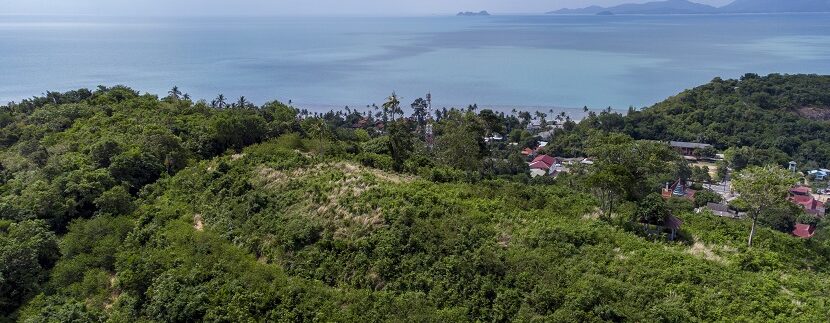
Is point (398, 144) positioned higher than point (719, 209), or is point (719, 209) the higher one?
point (398, 144)

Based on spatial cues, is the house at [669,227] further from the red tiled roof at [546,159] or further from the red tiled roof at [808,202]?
the red tiled roof at [546,159]

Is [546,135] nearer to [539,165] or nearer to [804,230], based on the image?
[539,165]

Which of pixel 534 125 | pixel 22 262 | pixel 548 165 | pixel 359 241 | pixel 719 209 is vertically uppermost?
pixel 359 241

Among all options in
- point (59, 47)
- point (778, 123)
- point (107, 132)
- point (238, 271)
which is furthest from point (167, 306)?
point (59, 47)

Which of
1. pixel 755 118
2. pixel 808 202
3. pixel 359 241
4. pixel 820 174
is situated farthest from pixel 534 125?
pixel 359 241

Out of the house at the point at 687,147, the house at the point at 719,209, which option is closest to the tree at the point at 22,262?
the house at the point at 719,209

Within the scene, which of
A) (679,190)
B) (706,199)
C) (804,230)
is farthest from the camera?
(679,190)
